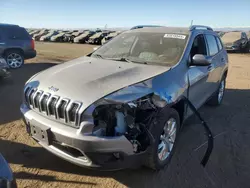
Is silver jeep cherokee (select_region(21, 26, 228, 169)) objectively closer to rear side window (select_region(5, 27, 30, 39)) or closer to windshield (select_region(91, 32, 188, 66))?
windshield (select_region(91, 32, 188, 66))

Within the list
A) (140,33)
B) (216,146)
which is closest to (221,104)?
(216,146)

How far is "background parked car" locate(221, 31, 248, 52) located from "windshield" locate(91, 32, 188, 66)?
16693mm

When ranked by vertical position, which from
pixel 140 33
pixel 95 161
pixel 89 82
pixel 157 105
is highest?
pixel 140 33

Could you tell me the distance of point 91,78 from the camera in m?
2.95

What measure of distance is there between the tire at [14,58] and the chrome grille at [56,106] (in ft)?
25.6

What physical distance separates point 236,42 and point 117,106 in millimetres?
19129

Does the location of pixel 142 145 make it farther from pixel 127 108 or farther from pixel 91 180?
pixel 91 180

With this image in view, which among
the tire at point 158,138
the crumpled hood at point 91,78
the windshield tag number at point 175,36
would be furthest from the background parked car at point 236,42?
the tire at point 158,138

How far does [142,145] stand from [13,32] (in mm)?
9323

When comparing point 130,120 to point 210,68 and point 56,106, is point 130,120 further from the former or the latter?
point 210,68

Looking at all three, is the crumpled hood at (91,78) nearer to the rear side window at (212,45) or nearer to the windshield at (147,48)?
the windshield at (147,48)

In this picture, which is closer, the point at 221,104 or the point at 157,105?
the point at 157,105

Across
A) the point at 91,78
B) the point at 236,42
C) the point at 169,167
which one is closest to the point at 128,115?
the point at 91,78

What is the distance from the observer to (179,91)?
321 centimetres
